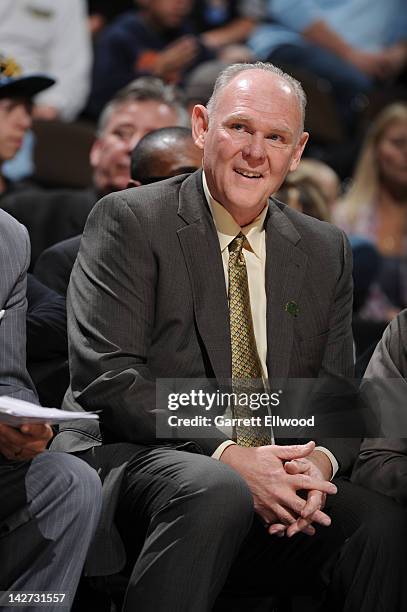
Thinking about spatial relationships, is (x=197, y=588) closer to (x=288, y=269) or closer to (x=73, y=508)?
(x=73, y=508)

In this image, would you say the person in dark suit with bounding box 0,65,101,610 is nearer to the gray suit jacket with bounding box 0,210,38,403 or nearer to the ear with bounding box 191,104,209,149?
the gray suit jacket with bounding box 0,210,38,403

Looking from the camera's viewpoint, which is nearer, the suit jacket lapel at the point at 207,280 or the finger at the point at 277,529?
the finger at the point at 277,529

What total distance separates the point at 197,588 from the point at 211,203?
0.98 m

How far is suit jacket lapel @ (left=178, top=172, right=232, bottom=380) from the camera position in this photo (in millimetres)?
2686

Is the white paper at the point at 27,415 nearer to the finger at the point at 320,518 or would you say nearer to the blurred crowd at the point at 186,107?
the finger at the point at 320,518

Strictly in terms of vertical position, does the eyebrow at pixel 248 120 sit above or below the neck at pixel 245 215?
above

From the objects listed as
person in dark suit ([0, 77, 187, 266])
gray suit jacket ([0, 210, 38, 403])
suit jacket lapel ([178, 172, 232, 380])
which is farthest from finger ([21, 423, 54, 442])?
person in dark suit ([0, 77, 187, 266])

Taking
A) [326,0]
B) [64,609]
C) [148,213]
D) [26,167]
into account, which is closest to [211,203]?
[148,213]

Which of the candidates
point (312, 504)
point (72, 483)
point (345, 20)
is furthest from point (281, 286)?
point (345, 20)

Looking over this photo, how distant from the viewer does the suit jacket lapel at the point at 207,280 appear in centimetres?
269

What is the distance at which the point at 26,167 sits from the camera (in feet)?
18.2

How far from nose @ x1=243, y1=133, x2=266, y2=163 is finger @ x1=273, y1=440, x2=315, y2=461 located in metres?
0.71

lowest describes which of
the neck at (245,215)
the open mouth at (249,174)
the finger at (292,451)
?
the finger at (292,451)

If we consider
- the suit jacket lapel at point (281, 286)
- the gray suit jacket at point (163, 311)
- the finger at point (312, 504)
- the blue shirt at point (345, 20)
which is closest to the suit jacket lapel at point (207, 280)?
the gray suit jacket at point (163, 311)
